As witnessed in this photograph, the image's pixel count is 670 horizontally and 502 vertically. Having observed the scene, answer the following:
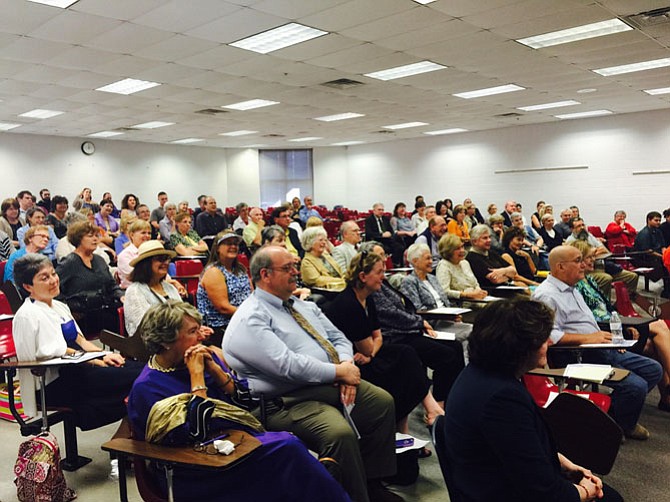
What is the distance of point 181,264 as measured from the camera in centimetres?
550

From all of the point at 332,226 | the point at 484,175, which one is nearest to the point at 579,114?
the point at 484,175

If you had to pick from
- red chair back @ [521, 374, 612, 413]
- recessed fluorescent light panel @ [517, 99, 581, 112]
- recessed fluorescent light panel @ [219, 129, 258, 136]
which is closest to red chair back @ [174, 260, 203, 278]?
red chair back @ [521, 374, 612, 413]

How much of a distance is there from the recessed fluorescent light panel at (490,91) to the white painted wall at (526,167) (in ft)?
16.5

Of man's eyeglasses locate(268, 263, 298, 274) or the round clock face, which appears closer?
man's eyeglasses locate(268, 263, 298, 274)

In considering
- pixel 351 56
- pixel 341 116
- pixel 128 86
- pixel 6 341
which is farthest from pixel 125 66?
pixel 341 116

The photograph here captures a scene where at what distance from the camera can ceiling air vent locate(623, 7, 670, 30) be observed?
17.3 feet

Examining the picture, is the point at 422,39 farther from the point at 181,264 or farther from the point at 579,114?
the point at 579,114

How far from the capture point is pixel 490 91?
9.41 m

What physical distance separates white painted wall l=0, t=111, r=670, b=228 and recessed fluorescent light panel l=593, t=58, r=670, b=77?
16.6 ft

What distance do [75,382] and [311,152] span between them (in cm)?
1659

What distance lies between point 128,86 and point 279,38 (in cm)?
339

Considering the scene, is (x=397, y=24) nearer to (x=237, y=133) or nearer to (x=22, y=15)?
(x=22, y=15)

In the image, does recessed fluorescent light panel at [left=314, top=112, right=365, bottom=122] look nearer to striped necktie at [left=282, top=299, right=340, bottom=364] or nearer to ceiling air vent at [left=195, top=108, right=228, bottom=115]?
ceiling air vent at [left=195, top=108, right=228, bottom=115]

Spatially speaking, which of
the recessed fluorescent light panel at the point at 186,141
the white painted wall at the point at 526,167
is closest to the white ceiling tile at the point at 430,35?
the white painted wall at the point at 526,167
